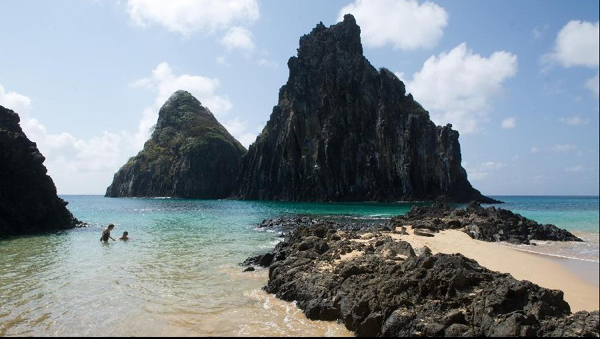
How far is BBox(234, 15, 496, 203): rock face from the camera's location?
113 meters

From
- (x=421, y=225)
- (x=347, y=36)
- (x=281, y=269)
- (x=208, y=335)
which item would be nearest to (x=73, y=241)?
(x=281, y=269)

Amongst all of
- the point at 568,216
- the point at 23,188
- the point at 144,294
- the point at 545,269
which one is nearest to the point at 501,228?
the point at 545,269

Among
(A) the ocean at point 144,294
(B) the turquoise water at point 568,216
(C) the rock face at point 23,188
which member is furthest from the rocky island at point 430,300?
(C) the rock face at point 23,188

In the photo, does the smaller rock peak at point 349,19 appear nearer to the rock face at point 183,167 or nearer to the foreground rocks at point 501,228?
the rock face at point 183,167

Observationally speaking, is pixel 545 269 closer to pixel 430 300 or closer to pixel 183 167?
pixel 430 300

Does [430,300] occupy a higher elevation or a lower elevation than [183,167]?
lower

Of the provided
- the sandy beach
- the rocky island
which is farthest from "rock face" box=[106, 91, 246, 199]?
the rocky island

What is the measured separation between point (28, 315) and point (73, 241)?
64.8ft

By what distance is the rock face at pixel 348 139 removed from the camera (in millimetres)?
113250

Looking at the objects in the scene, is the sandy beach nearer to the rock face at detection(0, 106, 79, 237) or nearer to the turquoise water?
the turquoise water

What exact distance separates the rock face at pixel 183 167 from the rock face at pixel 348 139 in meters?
32.0

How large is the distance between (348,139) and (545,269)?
10737 centimetres

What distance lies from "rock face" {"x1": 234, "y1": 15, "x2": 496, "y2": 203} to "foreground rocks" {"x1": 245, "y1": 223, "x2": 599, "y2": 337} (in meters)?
100

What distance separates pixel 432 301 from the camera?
9.76m
